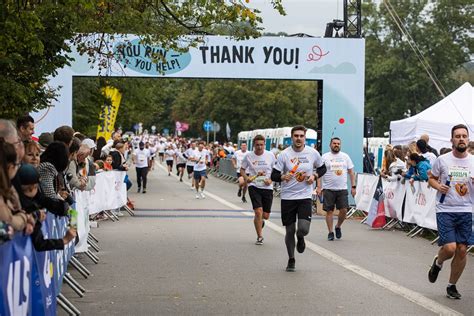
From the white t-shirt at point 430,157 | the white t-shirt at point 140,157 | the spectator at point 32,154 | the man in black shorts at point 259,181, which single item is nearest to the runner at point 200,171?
the white t-shirt at point 140,157

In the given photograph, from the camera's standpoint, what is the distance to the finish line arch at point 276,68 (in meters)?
24.5

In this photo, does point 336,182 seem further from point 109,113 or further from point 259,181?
point 109,113

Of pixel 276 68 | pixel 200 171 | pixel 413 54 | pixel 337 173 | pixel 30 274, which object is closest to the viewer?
pixel 30 274

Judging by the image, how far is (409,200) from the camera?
1845 centimetres

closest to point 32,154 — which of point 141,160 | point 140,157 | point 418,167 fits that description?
point 418,167

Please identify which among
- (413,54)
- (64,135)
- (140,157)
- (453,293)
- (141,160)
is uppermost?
(413,54)

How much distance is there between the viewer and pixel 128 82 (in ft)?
107

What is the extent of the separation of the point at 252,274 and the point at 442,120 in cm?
1497

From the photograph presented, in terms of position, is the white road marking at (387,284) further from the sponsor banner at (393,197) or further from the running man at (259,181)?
the sponsor banner at (393,197)

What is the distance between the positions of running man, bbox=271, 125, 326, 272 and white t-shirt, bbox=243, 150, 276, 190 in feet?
10.7

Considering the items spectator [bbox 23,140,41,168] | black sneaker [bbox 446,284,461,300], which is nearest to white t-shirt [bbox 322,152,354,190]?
black sneaker [bbox 446,284,461,300]

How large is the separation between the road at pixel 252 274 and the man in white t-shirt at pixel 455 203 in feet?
1.49

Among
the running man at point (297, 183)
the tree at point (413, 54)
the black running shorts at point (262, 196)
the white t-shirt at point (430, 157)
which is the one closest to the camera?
the running man at point (297, 183)

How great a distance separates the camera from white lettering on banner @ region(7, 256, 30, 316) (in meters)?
5.77
